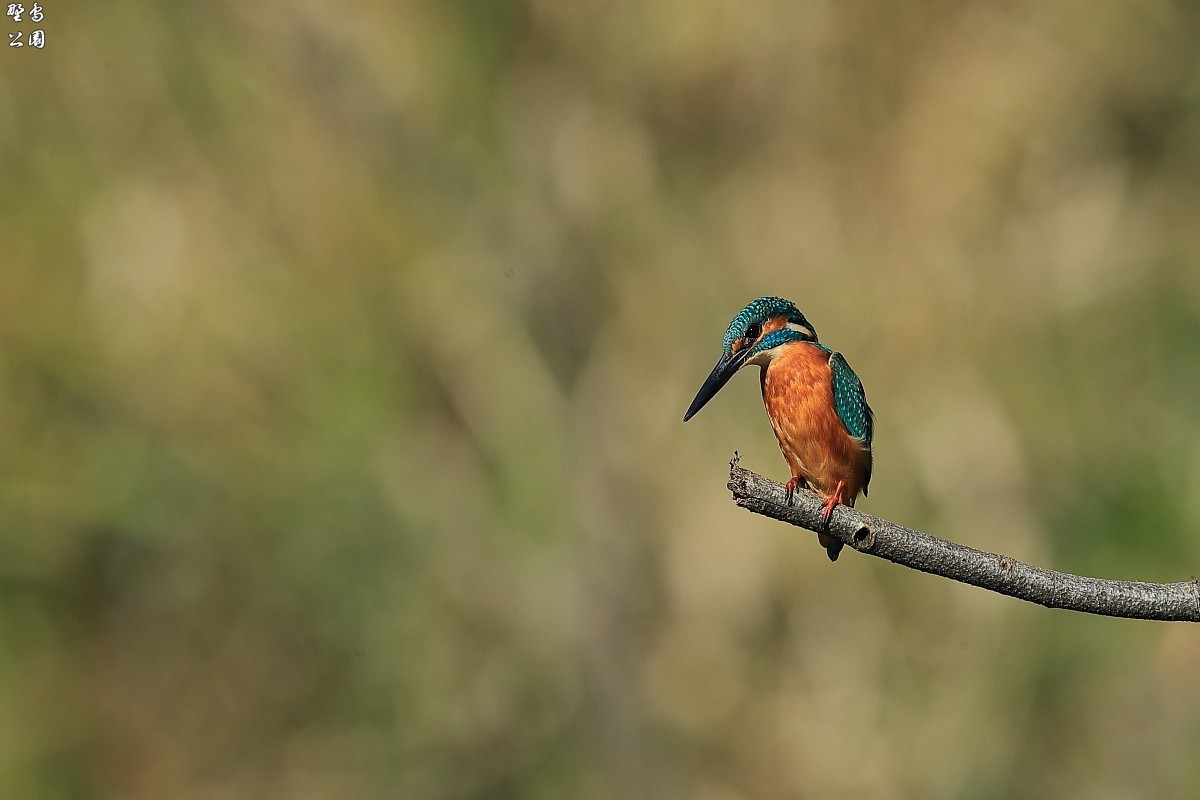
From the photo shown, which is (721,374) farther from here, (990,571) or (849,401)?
(990,571)

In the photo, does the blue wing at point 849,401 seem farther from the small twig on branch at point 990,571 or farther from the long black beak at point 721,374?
the small twig on branch at point 990,571

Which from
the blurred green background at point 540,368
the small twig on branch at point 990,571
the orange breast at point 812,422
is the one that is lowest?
the small twig on branch at point 990,571

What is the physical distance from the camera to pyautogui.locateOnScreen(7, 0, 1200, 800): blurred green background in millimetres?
4906

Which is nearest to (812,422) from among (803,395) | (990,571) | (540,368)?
(803,395)

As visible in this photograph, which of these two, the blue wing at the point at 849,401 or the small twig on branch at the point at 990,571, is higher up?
the blue wing at the point at 849,401

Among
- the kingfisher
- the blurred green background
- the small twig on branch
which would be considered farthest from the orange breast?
the blurred green background

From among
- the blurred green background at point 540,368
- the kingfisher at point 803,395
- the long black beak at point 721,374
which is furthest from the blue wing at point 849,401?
the blurred green background at point 540,368

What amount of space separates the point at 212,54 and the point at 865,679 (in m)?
3.48

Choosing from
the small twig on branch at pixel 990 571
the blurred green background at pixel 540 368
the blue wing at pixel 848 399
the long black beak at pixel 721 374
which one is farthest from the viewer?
the blurred green background at pixel 540 368

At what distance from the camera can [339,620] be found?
5.25 m

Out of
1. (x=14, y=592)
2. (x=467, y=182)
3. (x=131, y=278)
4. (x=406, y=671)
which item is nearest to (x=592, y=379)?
(x=467, y=182)

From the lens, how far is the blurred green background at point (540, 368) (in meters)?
4.91

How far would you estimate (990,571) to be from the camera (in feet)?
3.05

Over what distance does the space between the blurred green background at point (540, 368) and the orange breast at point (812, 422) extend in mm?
3188
